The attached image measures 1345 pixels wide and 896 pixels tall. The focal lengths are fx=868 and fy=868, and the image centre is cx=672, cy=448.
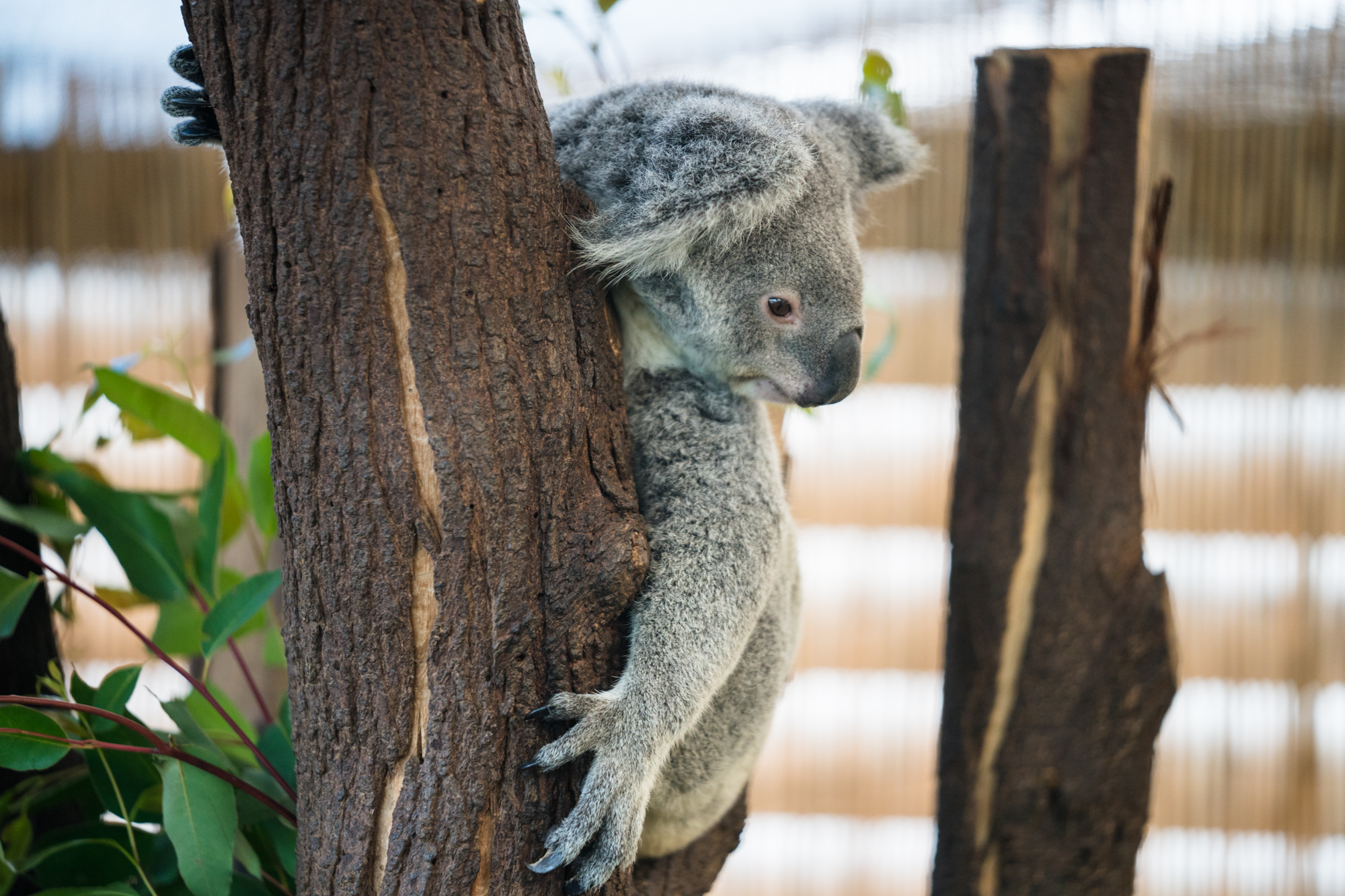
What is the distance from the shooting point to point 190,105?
1146 millimetres

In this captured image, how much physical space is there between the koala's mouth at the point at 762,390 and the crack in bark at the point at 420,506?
1.72ft

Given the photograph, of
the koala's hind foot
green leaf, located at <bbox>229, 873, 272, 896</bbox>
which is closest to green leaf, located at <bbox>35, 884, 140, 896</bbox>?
green leaf, located at <bbox>229, 873, 272, 896</bbox>

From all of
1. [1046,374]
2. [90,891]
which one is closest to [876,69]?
[1046,374]

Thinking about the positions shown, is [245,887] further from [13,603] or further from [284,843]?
[13,603]

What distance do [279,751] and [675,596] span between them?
81 cm

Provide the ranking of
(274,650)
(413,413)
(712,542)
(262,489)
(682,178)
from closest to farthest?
(413,413)
(682,178)
(712,542)
(262,489)
(274,650)

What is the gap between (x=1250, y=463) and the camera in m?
3.40

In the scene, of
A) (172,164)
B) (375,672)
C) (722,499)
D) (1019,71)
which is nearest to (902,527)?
(1019,71)

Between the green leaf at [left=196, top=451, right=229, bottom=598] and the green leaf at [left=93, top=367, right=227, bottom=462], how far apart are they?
0.20 feet

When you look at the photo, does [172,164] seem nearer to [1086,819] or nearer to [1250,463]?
[1086,819]

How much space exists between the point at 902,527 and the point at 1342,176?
213cm

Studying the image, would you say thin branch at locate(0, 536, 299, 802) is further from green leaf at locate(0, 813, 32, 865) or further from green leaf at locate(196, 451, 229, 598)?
green leaf at locate(0, 813, 32, 865)

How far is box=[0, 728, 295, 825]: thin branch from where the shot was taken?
1145mm

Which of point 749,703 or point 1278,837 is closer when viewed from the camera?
point 749,703
